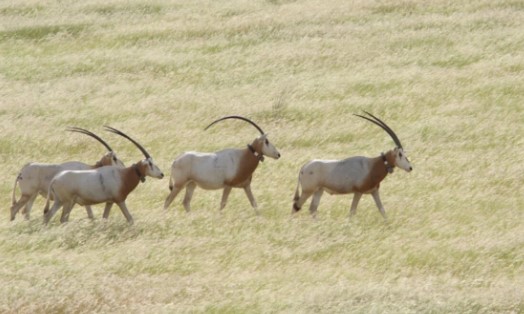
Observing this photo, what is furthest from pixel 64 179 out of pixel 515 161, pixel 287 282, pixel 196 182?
pixel 515 161

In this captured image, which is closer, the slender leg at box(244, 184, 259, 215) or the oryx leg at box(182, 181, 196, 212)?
the slender leg at box(244, 184, 259, 215)

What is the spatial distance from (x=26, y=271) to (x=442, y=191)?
10.3 meters

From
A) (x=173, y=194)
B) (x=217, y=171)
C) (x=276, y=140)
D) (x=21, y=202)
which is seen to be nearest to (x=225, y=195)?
(x=217, y=171)

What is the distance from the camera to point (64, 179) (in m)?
20.8

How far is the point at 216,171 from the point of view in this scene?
74.3ft

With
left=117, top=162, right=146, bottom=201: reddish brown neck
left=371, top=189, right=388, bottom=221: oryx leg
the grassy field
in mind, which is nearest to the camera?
the grassy field

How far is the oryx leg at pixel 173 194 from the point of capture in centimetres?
2275

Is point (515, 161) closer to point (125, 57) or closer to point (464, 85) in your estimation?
point (464, 85)

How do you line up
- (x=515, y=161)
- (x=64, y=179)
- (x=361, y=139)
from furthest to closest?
(x=361, y=139) < (x=515, y=161) < (x=64, y=179)

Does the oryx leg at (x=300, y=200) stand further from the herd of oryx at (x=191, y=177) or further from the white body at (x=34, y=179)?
the white body at (x=34, y=179)

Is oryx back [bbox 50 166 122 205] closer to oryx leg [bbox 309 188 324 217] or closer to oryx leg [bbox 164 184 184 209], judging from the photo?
oryx leg [bbox 164 184 184 209]

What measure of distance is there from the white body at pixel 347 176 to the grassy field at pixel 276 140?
18.0 inches

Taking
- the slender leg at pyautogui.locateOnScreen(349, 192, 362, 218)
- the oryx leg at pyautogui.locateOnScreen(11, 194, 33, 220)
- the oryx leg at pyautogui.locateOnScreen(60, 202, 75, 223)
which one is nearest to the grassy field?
the slender leg at pyautogui.locateOnScreen(349, 192, 362, 218)

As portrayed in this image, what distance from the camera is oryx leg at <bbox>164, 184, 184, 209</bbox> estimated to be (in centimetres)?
2275
